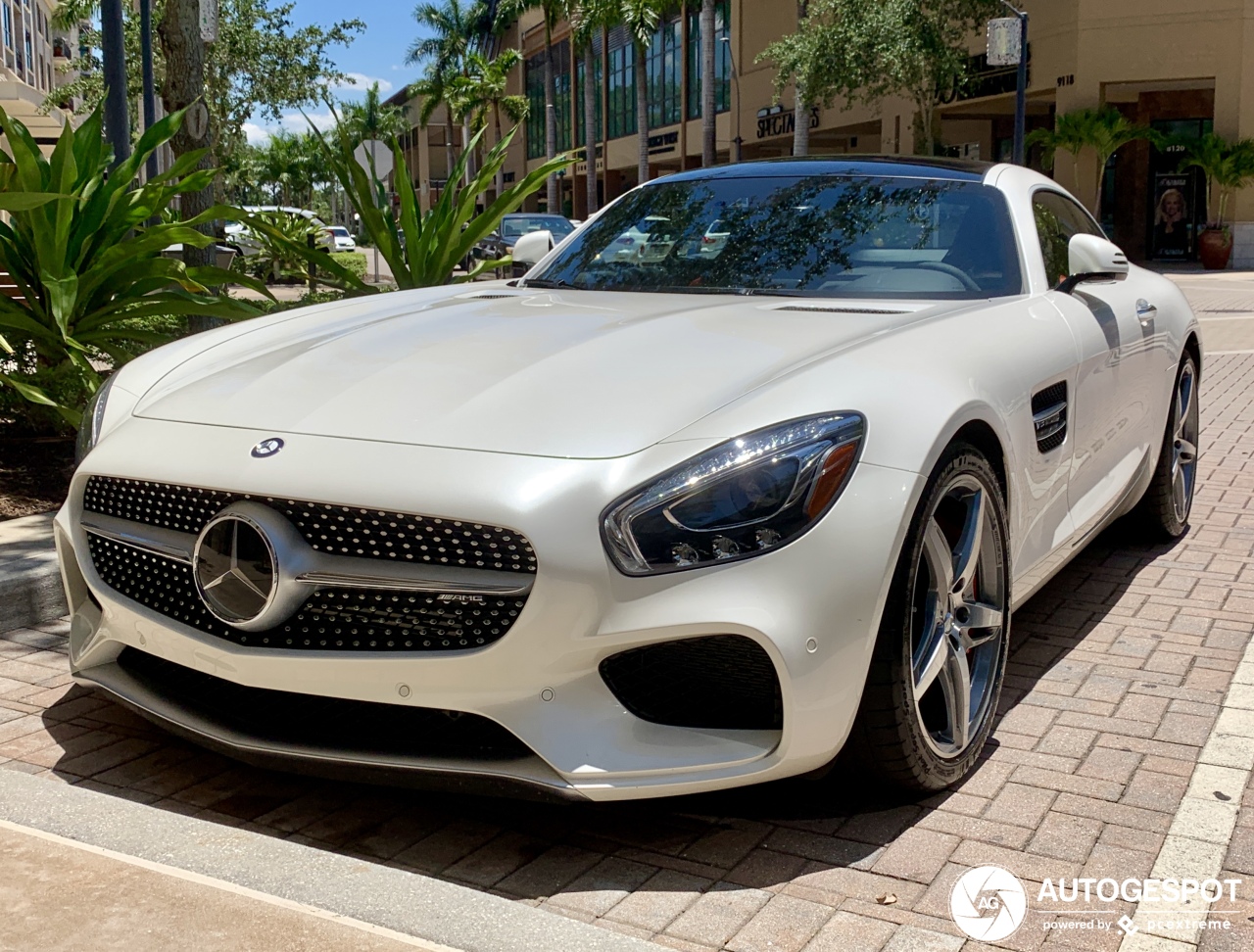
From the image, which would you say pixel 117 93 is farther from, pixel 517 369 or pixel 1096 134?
pixel 1096 134

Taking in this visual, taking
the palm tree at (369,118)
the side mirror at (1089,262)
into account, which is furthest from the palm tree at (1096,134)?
the palm tree at (369,118)

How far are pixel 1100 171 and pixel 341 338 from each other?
1341 inches

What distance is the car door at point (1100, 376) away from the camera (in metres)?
4.18

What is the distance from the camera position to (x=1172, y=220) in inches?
1439

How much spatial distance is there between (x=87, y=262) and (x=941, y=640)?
15.2 feet

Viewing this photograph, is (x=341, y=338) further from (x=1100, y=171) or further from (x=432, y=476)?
(x=1100, y=171)

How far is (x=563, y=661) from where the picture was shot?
2695 mm

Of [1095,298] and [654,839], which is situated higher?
[1095,298]

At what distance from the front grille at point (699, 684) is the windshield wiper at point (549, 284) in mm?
Answer: 2056

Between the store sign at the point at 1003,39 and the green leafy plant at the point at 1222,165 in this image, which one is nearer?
the store sign at the point at 1003,39

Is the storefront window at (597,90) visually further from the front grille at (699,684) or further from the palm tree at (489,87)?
the front grille at (699,684)

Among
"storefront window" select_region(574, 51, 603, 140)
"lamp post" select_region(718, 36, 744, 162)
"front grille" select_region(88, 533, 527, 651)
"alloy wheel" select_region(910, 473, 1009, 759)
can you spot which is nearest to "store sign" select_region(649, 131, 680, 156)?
"lamp post" select_region(718, 36, 744, 162)

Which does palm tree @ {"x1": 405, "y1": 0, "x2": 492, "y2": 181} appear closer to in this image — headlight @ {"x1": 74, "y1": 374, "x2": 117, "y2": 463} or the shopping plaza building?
the shopping plaza building

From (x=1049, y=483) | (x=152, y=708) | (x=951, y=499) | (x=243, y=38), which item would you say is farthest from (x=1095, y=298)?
(x=243, y=38)
